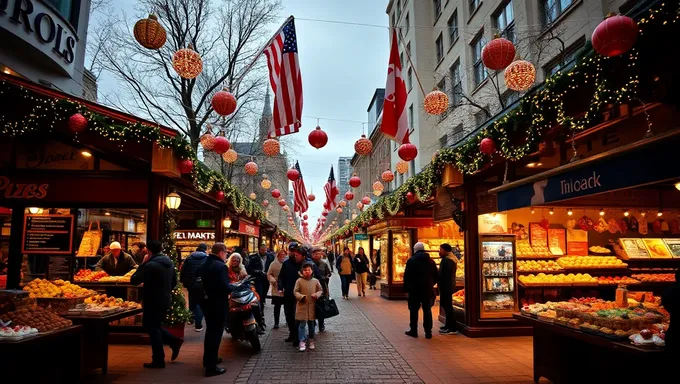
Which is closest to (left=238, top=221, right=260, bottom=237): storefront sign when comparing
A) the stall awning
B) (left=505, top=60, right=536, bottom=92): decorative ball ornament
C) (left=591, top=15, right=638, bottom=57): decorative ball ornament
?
(left=505, top=60, right=536, bottom=92): decorative ball ornament

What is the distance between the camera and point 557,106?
585 centimetres

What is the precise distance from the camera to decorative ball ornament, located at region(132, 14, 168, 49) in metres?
7.12

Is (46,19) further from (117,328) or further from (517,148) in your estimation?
(517,148)

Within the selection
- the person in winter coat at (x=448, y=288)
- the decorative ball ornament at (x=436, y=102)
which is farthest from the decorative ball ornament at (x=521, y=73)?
the person in winter coat at (x=448, y=288)

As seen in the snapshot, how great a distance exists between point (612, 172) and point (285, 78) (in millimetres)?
7219

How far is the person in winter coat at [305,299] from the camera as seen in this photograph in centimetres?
838

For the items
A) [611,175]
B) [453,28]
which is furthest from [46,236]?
[453,28]

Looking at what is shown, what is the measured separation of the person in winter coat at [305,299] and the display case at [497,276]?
3956 mm

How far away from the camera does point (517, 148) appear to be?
24.0 feet

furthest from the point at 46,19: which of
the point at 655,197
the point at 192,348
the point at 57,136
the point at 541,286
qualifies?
the point at 655,197

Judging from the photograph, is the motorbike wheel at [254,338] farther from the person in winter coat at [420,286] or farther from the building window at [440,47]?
the building window at [440,47]

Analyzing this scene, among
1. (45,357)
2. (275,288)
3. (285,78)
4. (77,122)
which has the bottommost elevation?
(45,357)

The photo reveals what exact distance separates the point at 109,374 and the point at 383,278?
13.3 m

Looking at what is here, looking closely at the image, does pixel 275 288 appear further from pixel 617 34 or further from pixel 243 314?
pixel 617 34
